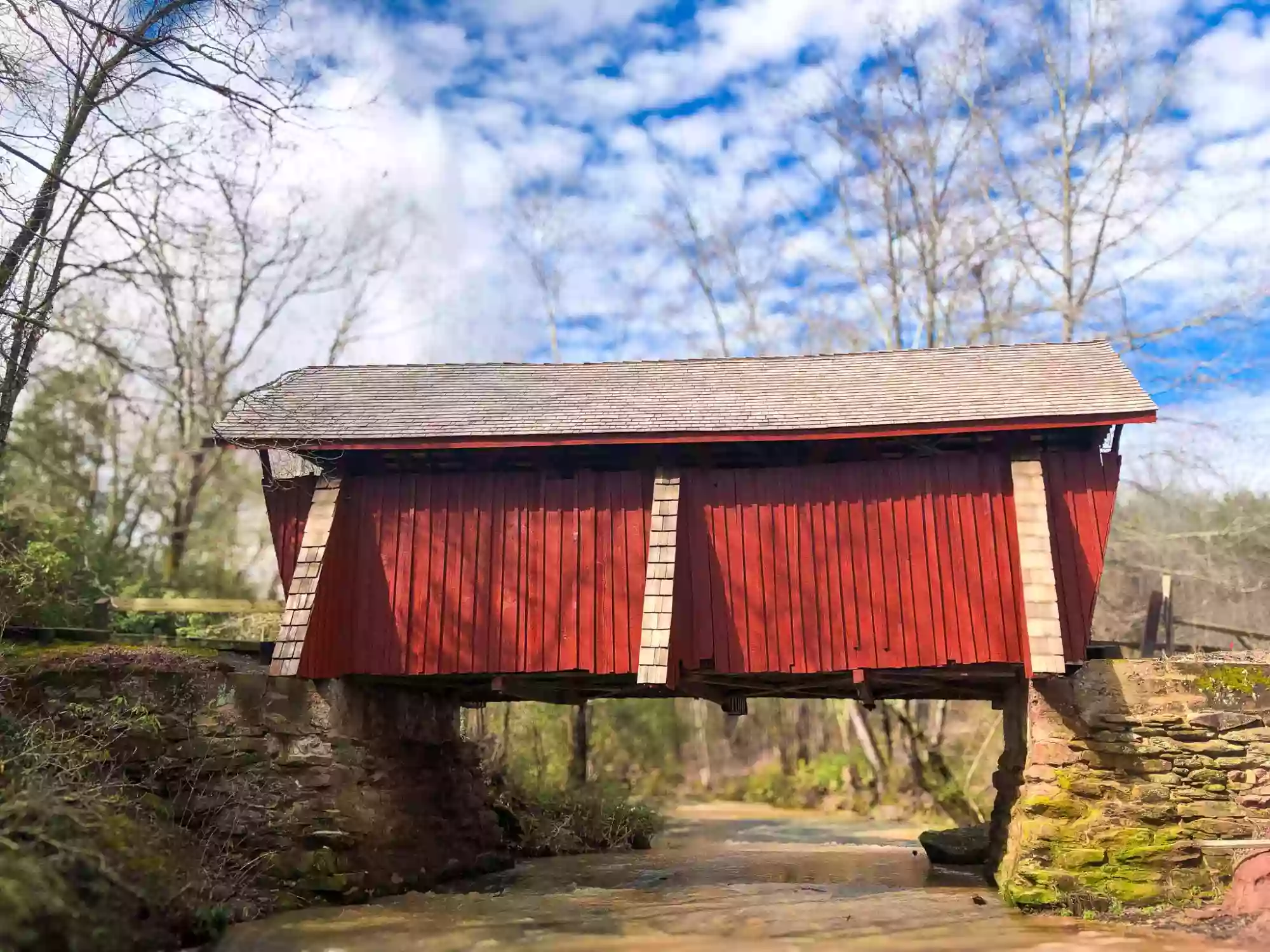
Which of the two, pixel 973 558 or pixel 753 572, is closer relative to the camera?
pixel 973 558

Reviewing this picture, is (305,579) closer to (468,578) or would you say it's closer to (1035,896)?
(468,578)

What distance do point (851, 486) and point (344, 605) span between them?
5.81m

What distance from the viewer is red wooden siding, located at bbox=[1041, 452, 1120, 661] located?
9.86 metres

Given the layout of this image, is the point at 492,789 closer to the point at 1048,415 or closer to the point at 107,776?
the point at 107,776

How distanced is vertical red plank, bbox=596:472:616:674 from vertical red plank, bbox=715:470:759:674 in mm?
1198

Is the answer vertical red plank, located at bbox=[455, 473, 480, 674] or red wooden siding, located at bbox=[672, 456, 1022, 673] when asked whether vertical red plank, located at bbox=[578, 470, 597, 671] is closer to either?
red wooden siding, located at bbox=[672, 456, 1022, 673]

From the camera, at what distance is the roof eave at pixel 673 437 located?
31.6 ft

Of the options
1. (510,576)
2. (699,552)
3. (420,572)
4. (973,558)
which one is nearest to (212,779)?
(420,572)

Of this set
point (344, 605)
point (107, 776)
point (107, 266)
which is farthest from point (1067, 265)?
point (107, 776)

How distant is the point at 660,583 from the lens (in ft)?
33.2

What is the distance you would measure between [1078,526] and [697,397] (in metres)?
A: 4.37

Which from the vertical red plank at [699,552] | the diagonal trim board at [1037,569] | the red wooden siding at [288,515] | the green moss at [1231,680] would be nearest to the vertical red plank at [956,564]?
the diagonal trim board at [1037,569]

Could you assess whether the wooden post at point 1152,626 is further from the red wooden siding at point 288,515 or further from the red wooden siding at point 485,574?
the red wooden siding at point 288,515

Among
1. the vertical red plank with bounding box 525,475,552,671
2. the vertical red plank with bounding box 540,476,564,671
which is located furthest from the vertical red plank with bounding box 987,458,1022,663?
the vertical red plank with bounding box 525,475,552,671
